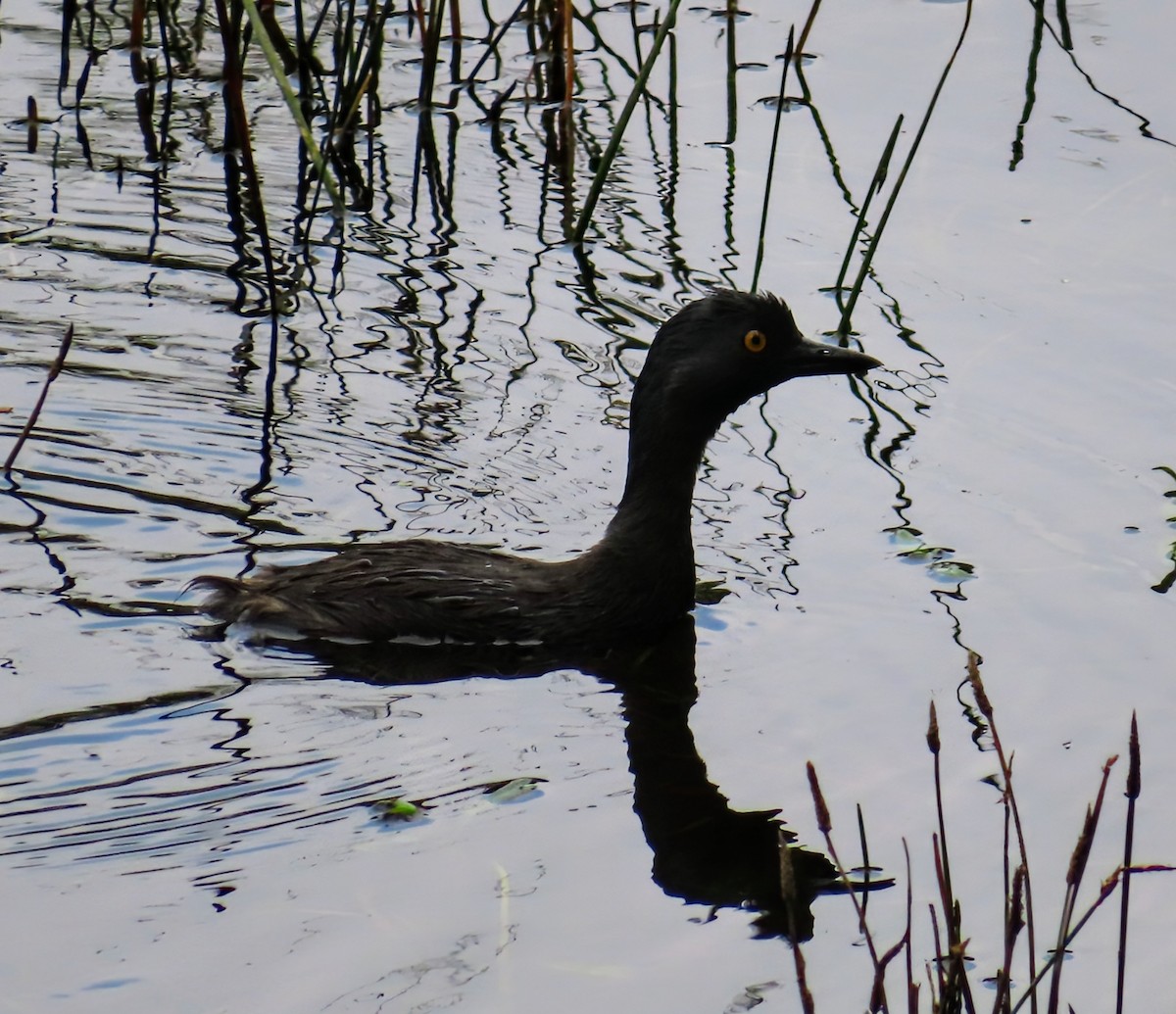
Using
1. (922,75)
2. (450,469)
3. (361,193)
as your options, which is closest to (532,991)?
(450,469)

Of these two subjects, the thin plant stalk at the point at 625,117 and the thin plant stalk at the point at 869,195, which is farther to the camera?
the thin plant stalk at the point at 869,195

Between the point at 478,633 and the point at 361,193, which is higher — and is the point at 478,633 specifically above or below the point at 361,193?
below

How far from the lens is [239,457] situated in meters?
7.57

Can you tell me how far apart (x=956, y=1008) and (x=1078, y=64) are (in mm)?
8689

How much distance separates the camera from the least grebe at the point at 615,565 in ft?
21.5

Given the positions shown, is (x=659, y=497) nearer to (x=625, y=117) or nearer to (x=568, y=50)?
(x=625, y=117)

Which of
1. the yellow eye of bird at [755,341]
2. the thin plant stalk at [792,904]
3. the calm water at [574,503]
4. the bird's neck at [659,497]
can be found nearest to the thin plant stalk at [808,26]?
the calm water at [574,503]

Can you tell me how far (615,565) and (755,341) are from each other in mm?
971

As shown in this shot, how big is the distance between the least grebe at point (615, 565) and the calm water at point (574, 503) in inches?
6.6

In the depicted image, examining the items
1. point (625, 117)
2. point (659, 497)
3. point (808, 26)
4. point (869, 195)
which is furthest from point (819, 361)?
point (808, 26)

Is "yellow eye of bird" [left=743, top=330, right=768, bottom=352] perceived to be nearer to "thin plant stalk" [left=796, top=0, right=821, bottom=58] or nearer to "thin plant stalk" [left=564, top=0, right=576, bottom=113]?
"thin plant stalk" [left=796, top=0, right=821, bottom=58]

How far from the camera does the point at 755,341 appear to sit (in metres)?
6.92

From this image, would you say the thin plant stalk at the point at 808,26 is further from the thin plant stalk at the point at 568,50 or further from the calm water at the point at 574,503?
the thin plant stalk at the point at 568,50

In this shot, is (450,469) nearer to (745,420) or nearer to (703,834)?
(745,420)
